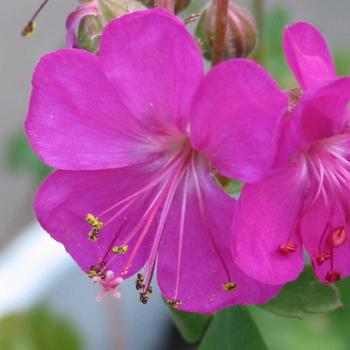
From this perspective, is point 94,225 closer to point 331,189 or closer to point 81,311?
point 331,189

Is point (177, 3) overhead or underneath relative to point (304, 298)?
overhead

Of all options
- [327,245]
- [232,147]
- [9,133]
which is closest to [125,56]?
[232,147]

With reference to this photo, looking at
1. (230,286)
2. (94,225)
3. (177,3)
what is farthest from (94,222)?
(177,3)

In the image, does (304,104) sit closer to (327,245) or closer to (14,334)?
(327,245)

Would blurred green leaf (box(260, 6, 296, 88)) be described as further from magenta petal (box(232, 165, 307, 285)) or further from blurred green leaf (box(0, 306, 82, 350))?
magenta petal (box(232, 165, 307, 285))

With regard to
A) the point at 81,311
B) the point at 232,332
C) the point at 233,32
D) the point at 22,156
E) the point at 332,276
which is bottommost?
the point at 81,311

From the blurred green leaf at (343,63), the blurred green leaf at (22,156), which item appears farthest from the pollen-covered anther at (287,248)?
the blurred green leaf at (22,156)

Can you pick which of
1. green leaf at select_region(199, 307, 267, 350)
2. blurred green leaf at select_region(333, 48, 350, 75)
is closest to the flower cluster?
green leaf at select_region(199, 307, 267, 350)
